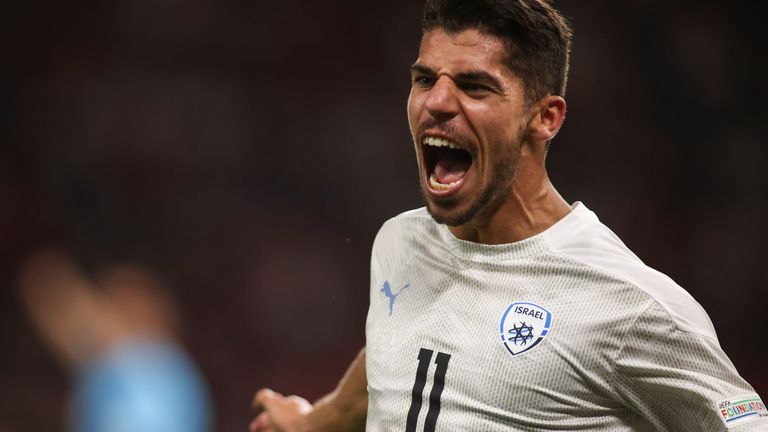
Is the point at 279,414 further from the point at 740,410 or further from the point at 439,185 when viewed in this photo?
the point at 740,410

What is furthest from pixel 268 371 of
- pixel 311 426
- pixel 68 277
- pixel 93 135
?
pixel 311 426

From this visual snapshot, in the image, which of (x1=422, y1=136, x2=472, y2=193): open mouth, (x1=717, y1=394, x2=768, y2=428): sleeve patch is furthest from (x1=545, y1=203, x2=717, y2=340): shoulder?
(x1=422, y1=136, x2=472, y2=193): open mouth

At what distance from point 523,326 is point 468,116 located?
45 centimetres

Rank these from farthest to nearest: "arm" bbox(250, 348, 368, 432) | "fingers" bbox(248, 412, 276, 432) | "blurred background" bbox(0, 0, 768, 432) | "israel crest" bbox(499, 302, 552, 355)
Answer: "blurred background" bbox(0, 0, 768, 432) < "fingers" bbox(248, 412, 276, 432) < "arm" bbox(250, 348, 368, 432) < "israel crest" bbox(499, 302, 552, 355)

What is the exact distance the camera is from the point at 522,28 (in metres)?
2.00

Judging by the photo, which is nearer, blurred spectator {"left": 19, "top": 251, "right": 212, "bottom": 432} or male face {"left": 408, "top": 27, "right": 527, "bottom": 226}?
male face {"left": 408, "top": 27, "right": 527, "bottom": 226}

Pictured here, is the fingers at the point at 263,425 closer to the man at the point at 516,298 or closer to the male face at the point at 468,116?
the man at the point at 516,298

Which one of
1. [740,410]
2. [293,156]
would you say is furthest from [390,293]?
[293,156]

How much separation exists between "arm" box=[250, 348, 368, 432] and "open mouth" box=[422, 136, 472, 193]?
0.53 meters

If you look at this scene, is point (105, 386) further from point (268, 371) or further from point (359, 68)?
point (359, 68)

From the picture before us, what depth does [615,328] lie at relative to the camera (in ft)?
6.12

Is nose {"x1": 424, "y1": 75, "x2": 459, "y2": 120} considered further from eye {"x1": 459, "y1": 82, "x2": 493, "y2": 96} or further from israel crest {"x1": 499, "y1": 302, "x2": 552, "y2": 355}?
israel crest {"x1": 499, "y1": 302, "x2": 552, "y2": 355}

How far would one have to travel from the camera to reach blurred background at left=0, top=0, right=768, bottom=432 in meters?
5.95

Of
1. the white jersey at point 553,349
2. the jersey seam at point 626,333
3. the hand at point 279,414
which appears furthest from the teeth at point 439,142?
the hand at point 279,414
